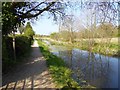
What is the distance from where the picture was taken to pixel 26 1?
12.3 m

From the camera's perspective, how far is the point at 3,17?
10.8 m

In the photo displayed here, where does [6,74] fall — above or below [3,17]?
below

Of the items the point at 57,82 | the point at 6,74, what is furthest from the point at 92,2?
the point at 6,74

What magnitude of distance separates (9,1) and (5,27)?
125 cm

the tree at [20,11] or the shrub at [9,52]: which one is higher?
the tree at [20,11]

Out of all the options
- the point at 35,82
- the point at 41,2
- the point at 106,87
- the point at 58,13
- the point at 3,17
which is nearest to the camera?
the point at 35,82

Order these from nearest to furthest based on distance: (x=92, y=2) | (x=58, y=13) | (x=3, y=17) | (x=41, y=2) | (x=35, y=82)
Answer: (x=92, y=2) → (x=35, y=82) → (x=3, y=17) → (x=41, y=2) → (x=58, y=13)

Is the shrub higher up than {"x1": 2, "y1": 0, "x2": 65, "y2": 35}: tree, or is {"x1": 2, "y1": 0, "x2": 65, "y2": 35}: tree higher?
{"x1": 2, "y1": 0, "x2": 65, "y2": 35}: tree

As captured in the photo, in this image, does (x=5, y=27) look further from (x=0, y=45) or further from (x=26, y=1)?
(x=26, y=1)

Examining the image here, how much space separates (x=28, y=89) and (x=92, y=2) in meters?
3.83

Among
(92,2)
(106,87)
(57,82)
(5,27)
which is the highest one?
(92,2)

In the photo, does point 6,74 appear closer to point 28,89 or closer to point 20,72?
point 20,72

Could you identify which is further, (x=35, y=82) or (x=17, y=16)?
(x=17, y=16)

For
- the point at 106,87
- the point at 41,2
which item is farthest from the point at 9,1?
the point at 106,87
